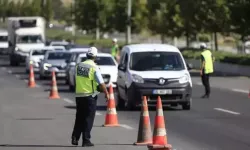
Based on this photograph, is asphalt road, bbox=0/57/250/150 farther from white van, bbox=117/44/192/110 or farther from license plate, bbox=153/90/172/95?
license plate, bbox=153/90/172/95

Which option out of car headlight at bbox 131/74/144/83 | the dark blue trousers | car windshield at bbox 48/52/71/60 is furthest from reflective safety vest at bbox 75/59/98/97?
car windshield at bbox 48/52/71/60

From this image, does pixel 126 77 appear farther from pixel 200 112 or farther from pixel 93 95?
pixel 93 95

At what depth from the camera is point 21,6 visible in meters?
130

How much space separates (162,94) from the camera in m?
21.3

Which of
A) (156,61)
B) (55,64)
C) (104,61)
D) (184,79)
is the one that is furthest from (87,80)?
(55,64)

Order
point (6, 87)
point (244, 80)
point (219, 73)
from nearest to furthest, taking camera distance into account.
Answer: point (6, 87) → point (244, 80) → point (219, 73)

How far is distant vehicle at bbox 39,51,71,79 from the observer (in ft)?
124

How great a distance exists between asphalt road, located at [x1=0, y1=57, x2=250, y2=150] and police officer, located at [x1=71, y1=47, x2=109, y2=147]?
31 centimetres

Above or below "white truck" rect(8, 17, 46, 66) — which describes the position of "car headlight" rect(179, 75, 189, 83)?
above

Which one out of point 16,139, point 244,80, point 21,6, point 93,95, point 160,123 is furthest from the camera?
point 21,6

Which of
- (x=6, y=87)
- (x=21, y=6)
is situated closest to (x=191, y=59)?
(x=6, y=87)

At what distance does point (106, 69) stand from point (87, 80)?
15.7 metres

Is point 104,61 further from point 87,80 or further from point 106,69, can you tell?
point 87,80

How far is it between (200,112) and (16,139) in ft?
23.4
